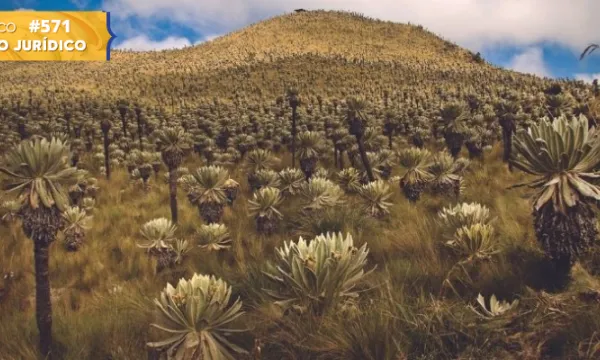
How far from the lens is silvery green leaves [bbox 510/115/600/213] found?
3.71 metres

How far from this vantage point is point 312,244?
394 centimetres

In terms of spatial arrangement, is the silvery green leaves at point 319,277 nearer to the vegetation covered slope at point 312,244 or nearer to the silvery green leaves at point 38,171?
the vegetation covered slope at point 312,244

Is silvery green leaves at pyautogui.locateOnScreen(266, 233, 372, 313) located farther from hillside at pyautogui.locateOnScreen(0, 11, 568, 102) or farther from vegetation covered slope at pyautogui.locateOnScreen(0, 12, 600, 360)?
hillside at pyautogui.locateOnScreen(0, 11, 568, 102)

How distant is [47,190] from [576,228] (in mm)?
5624

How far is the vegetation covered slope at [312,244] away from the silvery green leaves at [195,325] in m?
0.02

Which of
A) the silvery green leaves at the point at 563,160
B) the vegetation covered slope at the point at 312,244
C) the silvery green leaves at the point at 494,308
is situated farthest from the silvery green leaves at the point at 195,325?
the silvery green leaves at the point at 563,160

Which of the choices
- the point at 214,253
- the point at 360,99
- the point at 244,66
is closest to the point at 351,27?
the point at 244,66

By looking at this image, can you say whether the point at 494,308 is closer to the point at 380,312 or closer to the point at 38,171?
the point at 380,312

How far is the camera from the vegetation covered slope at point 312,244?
343 cm

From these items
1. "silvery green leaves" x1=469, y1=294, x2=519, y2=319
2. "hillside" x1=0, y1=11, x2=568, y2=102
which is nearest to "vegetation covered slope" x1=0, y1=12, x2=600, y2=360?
"silvery green leaves" x1=469, y1=294, x2=519, y2=319

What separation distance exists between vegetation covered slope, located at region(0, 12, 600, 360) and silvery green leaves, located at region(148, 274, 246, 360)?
0.02m

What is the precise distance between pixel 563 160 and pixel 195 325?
11.2 ft

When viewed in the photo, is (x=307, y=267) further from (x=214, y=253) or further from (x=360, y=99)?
(x=360, y=99)

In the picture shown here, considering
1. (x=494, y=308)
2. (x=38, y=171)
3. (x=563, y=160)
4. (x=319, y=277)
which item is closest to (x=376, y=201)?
(x=563, y=160)
